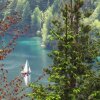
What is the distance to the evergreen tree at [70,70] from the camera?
20234 millimetres

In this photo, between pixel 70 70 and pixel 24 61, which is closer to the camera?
pixel 70 70

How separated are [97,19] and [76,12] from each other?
168670 mm

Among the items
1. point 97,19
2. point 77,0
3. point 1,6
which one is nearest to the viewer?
point 1,6

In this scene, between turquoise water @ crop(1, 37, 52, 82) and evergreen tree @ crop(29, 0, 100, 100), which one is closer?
evergreen tree @ crop(29, 0, 100, 100)

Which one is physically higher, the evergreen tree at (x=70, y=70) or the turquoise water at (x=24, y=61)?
the evergreen tree at (x=70, y=70)

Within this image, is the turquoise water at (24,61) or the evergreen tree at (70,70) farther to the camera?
the turquoise water at (24,61)

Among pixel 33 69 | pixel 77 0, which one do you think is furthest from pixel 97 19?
pixel 77 0

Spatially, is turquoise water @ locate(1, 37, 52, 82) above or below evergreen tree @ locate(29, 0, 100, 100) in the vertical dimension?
below

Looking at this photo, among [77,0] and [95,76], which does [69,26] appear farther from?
[95,76]

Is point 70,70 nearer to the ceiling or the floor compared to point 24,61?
nearer to the ceiling

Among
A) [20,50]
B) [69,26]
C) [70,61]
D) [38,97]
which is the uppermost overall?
[69,26]

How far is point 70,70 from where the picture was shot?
20359mm

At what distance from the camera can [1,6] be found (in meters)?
11.5

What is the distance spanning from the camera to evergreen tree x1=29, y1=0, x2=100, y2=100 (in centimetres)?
2023
